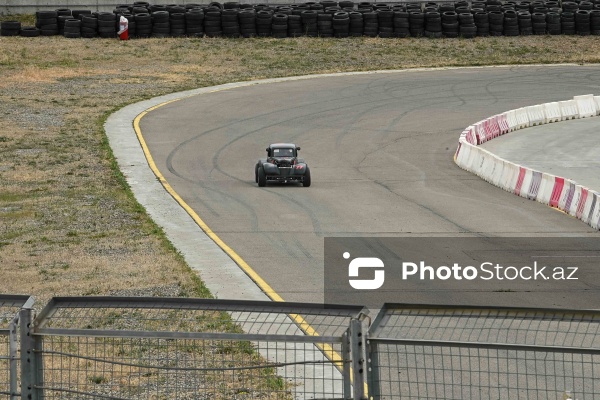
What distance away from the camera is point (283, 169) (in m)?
26.5

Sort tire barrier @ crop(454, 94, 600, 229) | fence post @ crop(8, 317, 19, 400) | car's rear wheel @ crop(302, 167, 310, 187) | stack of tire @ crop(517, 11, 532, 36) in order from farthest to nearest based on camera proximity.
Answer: stack of tire @ crop(517, 11, 532, 36), car's rear wheel @ crop(302, 167, 310, 187), tire barrier @ crop(454, 94, 600, 229), fence post @ crop(8, 317, 19, 400)

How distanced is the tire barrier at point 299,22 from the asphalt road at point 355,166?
226 inches

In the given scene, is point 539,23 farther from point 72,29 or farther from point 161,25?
point 72,29

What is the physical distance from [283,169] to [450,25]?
105ft

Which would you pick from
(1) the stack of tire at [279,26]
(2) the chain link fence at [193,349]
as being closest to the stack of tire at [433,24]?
(1) the stack of tire at [279,26]

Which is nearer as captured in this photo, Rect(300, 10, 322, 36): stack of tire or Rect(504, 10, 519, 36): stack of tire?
Rect(300, 10, 322, 36): stack of tire

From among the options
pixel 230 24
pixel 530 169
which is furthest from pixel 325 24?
pixel 530 169

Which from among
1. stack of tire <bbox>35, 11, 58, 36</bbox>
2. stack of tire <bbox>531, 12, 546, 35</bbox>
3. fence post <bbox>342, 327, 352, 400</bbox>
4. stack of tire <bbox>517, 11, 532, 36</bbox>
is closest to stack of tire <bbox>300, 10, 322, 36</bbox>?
Answer: stack of tire <bbox>517, 11, 532, 36</bbox>

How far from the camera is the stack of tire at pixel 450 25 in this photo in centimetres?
5606

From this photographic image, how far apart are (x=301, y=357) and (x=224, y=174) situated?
17964mm

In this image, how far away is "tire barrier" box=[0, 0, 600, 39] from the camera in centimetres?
5550

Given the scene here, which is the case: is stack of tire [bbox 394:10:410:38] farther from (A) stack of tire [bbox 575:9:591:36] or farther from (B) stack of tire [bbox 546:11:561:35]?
(A) stack of tire [bbox 575:9:591:36]

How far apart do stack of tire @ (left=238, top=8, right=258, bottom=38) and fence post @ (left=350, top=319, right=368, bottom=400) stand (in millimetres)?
49768

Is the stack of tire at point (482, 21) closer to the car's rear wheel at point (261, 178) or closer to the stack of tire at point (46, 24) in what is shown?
the stack of tire at point (46, 24)
